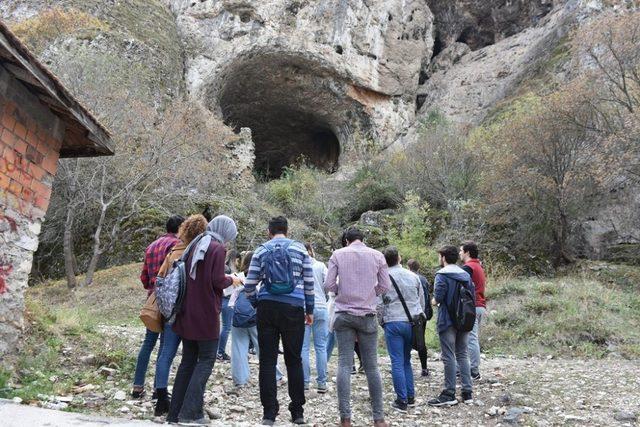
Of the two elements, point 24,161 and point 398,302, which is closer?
point 24,161

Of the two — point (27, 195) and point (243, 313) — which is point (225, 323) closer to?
point (243, 313)

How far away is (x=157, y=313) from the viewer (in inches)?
173

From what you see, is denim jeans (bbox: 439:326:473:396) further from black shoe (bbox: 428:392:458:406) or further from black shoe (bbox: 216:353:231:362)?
black shoe (bbox: 216:353:231:362)

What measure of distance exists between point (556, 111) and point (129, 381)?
12181mm

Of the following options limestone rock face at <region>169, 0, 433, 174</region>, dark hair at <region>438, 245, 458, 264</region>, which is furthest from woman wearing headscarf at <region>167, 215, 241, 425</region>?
limestone rock face at <region>169, 0, 433, 174</region>

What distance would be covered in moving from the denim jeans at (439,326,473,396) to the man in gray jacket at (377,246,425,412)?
0.34 meters

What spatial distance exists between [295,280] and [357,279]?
22.6 inches

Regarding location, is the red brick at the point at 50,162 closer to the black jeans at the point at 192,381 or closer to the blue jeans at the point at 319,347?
the black jeans at the point at 192,381

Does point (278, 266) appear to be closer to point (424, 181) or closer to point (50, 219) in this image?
point (50, 219)

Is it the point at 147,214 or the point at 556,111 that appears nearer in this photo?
the point at 556,111

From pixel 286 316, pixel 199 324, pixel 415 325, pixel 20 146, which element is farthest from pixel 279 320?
pixel 20 146

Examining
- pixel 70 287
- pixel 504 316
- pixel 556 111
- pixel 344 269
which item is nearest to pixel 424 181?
pixel 556 111

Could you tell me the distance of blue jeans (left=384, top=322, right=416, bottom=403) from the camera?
16.6 ft

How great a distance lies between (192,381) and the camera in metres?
3.84
